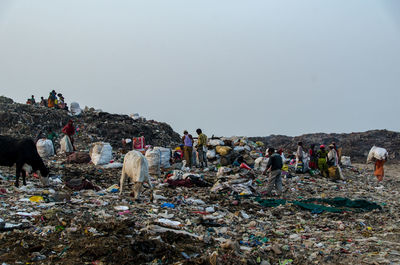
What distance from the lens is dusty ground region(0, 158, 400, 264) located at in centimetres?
401

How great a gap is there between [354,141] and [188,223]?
939 inches

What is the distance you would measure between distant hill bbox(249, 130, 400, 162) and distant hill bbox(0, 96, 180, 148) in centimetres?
1003

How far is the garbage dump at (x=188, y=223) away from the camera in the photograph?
4.08 metres

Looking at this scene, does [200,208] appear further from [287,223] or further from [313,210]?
[313,210]

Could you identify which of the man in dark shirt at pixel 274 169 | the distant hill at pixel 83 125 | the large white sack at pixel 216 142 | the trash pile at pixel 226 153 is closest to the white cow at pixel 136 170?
the man in dark shirt at pixel 274 169

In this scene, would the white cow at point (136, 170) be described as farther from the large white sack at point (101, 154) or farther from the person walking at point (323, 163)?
the person walking at point (323, 163)

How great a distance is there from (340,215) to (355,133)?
23.9 metres

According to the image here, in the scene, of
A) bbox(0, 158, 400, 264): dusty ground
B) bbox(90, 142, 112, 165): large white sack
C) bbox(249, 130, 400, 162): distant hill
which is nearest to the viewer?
bbox(0, 158, 400, 264): dusty ground

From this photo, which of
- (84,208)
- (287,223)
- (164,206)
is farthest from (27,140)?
(287,223)

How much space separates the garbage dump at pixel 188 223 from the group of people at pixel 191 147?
2.24 meters

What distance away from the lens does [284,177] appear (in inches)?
481

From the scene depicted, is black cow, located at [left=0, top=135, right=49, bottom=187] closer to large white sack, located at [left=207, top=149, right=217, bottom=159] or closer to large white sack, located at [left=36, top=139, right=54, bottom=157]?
large white sack, located at [left=36, top=139, right=54, bottom=157]

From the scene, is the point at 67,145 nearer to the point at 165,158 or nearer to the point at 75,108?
the point at 165,158


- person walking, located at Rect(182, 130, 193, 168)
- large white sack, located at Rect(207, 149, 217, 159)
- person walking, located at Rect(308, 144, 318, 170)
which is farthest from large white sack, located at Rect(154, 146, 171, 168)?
person walking, located at Rect(308, 144, 318, 170)
